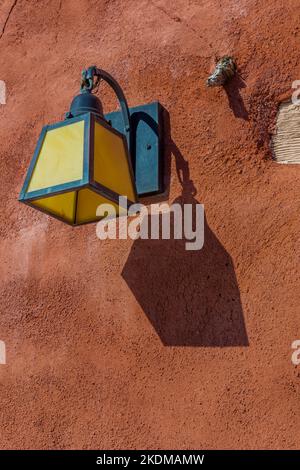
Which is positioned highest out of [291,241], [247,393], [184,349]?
[291,241]

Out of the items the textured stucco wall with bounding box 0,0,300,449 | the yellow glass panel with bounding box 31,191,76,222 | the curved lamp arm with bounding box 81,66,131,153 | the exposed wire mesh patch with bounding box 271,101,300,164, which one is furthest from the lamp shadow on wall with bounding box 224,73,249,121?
the yellow glass panel with bounding box 31,191,76,222

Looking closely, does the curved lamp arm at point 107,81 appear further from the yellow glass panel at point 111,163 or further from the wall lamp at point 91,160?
the yellow glass panel at point 111,163

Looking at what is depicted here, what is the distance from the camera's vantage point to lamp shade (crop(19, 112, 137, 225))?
5.32ft

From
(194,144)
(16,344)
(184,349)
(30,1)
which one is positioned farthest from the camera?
(30,1)

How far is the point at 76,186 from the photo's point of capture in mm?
1593

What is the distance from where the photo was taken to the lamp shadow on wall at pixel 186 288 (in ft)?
5.77

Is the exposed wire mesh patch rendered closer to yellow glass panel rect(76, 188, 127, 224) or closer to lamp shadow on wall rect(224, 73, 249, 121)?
lamp shadow on wall rect(224, 73, 249, 121)

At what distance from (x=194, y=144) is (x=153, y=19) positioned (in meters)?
0.64

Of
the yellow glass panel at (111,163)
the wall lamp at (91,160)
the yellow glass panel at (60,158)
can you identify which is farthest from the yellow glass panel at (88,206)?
the yellow glass panel at (60,158)

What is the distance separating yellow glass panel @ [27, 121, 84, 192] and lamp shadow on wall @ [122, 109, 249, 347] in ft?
1.47

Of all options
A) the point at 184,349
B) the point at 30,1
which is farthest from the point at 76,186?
the point at 30,1

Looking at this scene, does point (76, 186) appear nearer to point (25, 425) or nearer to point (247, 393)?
point (247, 393)

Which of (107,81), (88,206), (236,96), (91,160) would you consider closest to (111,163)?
(91,160)
